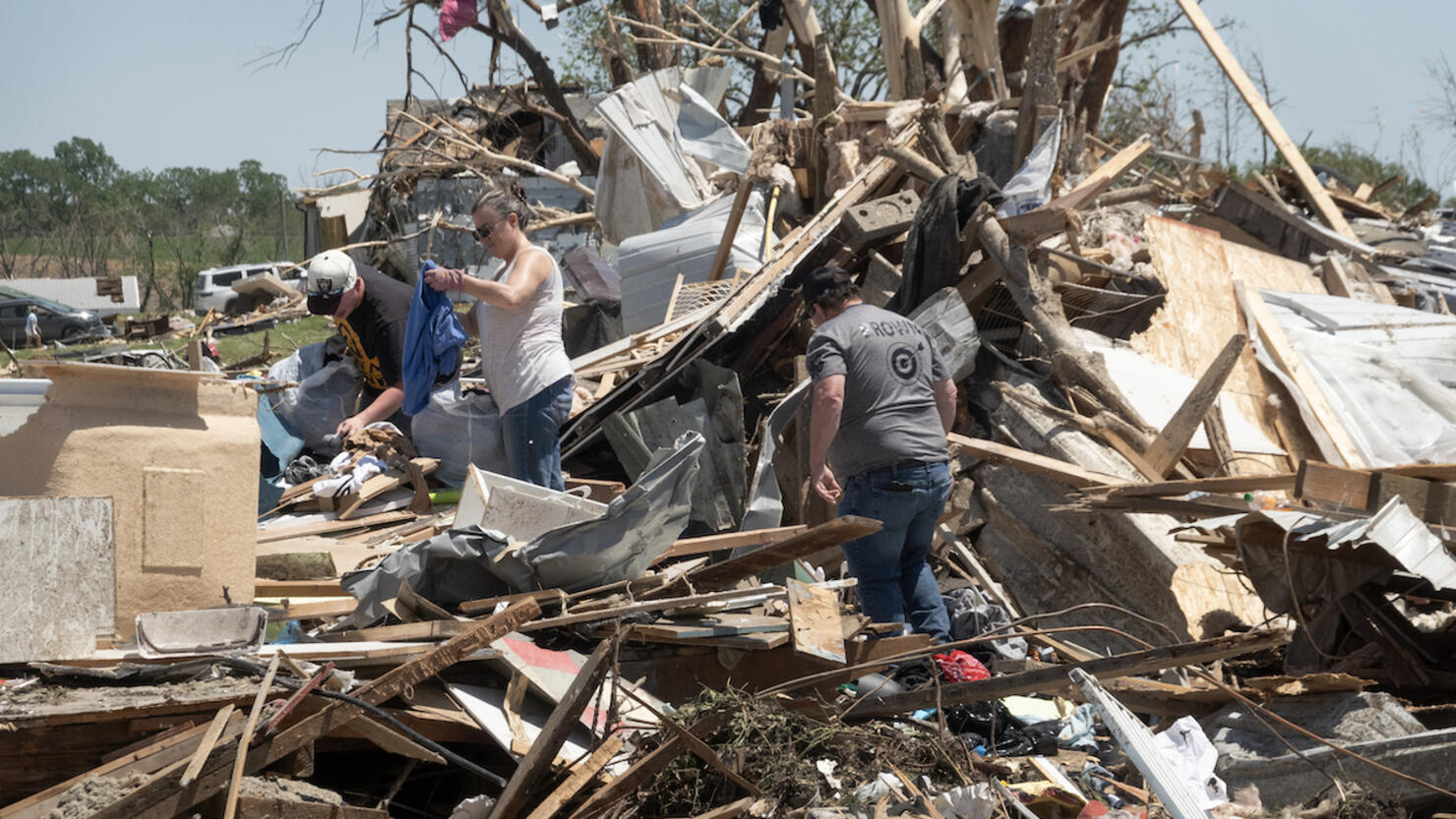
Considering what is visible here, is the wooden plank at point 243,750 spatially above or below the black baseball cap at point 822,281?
below

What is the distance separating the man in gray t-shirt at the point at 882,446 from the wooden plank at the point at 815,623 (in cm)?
76

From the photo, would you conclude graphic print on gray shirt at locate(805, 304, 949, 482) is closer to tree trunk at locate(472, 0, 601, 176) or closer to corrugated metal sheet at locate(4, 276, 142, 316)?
tree trunk at locate(472, 0, 601, 176)

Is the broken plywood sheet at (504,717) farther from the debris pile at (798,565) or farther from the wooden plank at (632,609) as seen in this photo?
the wooden plank at (632,609)

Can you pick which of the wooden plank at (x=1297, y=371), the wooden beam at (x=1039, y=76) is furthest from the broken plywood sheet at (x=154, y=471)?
the wooden beam at (x=1039, y=76)

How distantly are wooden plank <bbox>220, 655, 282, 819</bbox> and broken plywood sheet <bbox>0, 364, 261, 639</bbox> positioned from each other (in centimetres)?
89

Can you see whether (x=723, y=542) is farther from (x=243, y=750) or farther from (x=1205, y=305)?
(x=1205, y=305)

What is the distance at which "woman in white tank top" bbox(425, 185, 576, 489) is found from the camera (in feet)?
15.6

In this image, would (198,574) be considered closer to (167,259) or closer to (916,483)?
(916,483)

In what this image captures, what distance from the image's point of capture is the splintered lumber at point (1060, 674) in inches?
131

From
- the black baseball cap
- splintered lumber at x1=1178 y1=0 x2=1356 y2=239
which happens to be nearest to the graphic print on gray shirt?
the black baseball cap

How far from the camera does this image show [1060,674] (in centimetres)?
336

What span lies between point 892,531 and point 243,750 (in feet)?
8.38

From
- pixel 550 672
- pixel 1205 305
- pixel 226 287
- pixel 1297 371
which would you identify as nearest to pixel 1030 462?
pixel 1297 371

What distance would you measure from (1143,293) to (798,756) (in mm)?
4923
